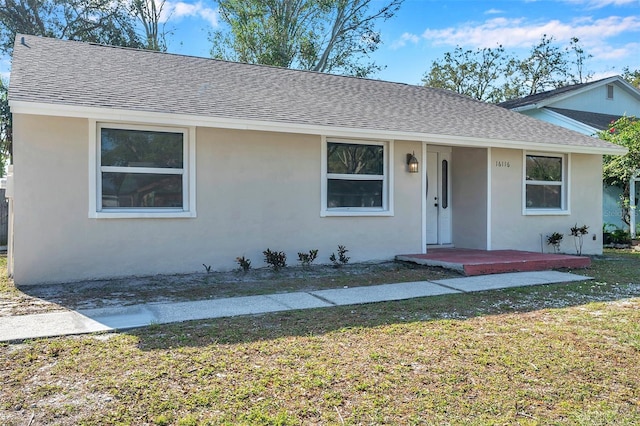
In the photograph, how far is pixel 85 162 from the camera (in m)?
6.95

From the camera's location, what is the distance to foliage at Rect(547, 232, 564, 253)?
10688mm

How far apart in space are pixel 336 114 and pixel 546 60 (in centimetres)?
3069

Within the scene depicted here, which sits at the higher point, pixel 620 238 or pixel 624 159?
pixel 624 159

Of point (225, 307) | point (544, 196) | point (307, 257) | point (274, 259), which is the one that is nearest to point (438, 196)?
point (544, 196)

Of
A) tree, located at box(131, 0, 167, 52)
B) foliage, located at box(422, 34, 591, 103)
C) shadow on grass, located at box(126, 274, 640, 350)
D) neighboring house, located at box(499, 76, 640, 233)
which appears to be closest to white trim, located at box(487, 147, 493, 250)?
shadow on grass, located at box(126, 274, 640, 350)

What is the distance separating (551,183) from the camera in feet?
35.9

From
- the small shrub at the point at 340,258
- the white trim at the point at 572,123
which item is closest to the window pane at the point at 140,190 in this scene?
the small shrub at the point at 340,258

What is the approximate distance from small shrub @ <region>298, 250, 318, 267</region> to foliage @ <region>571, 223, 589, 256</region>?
659 cm

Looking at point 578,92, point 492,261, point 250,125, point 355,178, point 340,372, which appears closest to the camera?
point 340,372

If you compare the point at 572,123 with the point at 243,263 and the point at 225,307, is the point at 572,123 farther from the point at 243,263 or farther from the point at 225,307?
the point at 225,307

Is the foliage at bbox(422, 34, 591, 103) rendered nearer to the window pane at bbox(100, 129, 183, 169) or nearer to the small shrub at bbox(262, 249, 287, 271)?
the small shrub at bbox(262, 249, 287, 271)

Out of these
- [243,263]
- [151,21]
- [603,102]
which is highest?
[151,21]

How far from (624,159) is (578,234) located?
13.2 ft

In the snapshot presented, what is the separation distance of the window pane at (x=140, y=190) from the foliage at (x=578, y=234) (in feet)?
29.6
